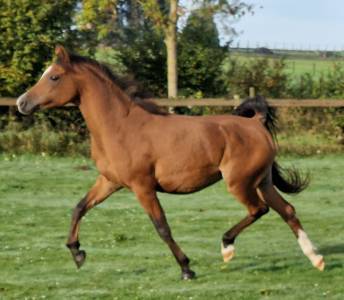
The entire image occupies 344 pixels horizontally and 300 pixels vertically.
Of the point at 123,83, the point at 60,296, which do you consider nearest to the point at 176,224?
the point at 123,83

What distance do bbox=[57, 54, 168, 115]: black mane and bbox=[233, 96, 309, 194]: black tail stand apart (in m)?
1.02

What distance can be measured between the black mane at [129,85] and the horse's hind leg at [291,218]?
47.7 inches

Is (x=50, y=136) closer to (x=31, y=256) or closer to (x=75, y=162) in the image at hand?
(x=75, y=162)

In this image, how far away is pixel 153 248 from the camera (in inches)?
446

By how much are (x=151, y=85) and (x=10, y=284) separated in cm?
1879

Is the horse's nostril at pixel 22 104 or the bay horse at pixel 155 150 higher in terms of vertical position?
the horse's nostril at pixel 22 104

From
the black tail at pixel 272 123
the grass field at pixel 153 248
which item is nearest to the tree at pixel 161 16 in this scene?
the grass field at pixel 153 248

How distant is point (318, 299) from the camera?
8.63 metres

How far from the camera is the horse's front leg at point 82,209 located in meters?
9.87

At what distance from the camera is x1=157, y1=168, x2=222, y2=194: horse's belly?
970cm

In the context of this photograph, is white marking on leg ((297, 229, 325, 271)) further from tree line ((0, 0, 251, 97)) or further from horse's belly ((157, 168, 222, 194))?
tree line ((0, 0, 251, 97))

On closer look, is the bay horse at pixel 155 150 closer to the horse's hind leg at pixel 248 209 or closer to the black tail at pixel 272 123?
the horse's hind leg at pixel 248 209

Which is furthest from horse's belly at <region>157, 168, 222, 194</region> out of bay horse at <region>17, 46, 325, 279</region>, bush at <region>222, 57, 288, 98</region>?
bush at <region>222, 57, 288, 98</region>

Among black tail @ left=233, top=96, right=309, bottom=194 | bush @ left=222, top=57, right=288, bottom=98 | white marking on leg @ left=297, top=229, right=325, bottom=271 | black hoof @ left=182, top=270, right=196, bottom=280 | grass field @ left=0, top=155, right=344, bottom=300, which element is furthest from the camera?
bush @ left=222, top=57, right=288, bottom=98
